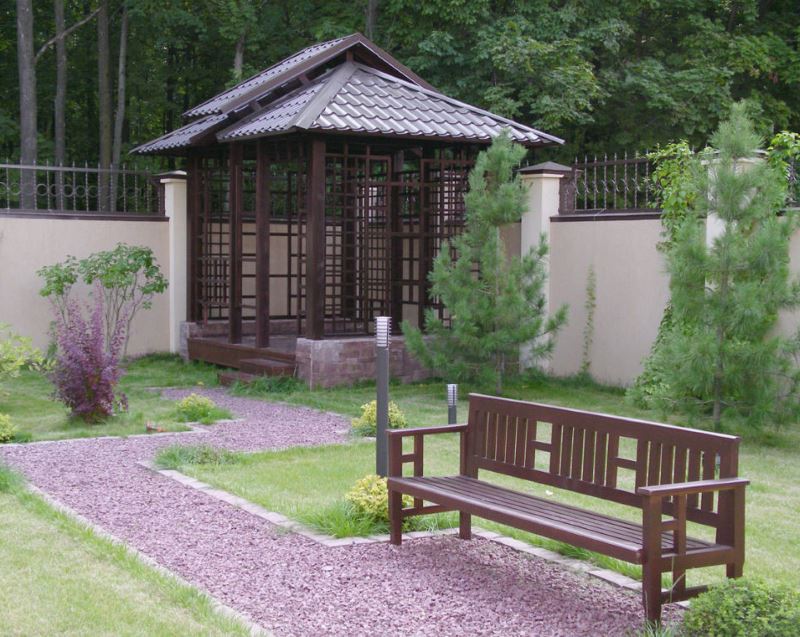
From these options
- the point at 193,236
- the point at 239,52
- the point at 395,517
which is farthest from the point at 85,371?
the point at 239,52

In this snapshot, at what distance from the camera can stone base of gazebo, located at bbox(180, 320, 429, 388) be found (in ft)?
40.1

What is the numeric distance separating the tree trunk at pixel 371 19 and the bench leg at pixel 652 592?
17871 mm

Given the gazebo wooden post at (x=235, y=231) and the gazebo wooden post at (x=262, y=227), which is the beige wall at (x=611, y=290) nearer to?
the gazebo wooden post at (x=262, y=227)

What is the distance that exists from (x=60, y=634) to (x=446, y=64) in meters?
16.5

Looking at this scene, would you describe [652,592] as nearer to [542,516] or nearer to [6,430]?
[542,516]

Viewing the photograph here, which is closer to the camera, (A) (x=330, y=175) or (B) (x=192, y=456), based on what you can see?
(B) (x=192, y=456)

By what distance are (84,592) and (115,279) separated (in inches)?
384

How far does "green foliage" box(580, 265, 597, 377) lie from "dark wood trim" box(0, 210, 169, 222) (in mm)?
6360

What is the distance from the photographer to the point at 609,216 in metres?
12.5

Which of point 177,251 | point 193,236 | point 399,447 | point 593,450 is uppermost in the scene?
point 193,236

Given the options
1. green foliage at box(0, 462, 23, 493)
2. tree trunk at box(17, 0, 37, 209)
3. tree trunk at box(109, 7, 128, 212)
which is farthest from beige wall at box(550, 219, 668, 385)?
tree trunk at box(109, 7, 128, 212)

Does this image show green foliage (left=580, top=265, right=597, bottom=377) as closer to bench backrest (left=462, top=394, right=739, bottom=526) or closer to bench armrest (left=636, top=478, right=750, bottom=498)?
bench backrest (left=462, top=394, right=739, bottom=526)

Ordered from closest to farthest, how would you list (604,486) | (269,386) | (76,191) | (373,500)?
(604,486)
(373,500)
(269,386)
(76,191)

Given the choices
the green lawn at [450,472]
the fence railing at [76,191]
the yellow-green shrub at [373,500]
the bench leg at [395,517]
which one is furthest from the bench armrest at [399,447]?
the fence railing at [76,191]
